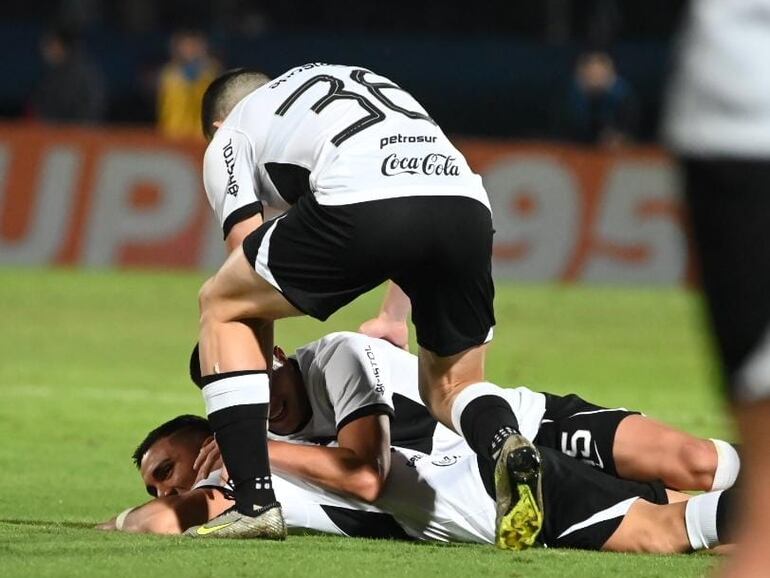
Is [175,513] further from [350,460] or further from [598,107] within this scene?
[598,107]

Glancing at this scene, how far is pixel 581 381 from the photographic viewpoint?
9.34 meters

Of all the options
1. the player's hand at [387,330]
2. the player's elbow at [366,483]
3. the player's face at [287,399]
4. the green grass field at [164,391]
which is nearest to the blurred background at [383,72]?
the green grass field at [164,391]

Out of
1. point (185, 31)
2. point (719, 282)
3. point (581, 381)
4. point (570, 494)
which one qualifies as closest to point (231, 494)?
point (570, 494)

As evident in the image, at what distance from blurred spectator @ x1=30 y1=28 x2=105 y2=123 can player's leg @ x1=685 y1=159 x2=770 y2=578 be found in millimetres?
14275

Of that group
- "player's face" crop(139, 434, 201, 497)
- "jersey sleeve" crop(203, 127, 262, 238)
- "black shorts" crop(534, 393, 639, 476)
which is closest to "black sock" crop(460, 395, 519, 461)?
"black shorts" crop(534, 393, 639, 476)

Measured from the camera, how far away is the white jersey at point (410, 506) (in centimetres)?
482

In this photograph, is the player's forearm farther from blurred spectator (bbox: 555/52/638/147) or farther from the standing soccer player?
blurred spectator (bbox: 555/52/638/147)

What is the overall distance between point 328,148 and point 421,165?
0.92 ft

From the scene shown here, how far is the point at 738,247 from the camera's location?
2098 millimetres

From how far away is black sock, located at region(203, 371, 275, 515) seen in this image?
462 cm

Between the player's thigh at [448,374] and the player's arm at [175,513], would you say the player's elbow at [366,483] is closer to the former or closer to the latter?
the player's thigh at [448,374]

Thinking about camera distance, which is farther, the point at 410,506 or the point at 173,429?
the point at 173,429

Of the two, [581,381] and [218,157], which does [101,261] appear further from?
[218,157]

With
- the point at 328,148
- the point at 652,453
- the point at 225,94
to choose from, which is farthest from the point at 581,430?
the point at 225,94
